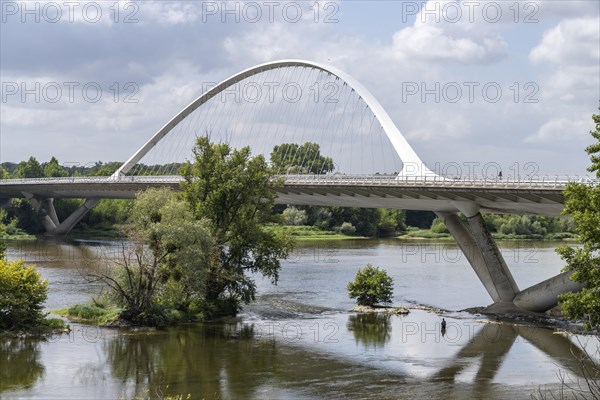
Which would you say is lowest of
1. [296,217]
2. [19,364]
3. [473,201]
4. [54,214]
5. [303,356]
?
[303,356]

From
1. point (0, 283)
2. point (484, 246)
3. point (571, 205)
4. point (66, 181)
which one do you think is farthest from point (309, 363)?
point (66, 181)

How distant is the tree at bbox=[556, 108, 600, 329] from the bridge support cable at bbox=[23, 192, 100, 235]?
84.7m

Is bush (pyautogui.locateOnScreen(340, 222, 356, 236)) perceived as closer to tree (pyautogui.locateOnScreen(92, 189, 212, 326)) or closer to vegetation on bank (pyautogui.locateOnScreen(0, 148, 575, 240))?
vegetation on bank (pyautogui.locateOnScreen(0, 148, 575, 240))

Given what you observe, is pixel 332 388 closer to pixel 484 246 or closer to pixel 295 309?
pixel 295 309

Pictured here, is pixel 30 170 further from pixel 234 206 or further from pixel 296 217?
pixel 234 206

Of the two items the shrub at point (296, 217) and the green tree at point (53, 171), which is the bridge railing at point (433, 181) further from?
the green tree at point (53, 171)

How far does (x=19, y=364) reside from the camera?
2917 cm

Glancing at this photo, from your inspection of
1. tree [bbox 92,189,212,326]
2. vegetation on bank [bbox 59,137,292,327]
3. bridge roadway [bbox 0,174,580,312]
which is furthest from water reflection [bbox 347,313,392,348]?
tree [bbox 92,189,212,326]

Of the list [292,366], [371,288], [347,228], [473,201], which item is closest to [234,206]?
[371,288]

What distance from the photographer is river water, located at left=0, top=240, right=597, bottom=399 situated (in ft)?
88.0

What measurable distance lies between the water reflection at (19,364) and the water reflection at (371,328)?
13001 mm

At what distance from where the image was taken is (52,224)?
10950 cm

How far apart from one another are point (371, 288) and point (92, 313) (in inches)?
597

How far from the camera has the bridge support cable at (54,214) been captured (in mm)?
Result: 107062
